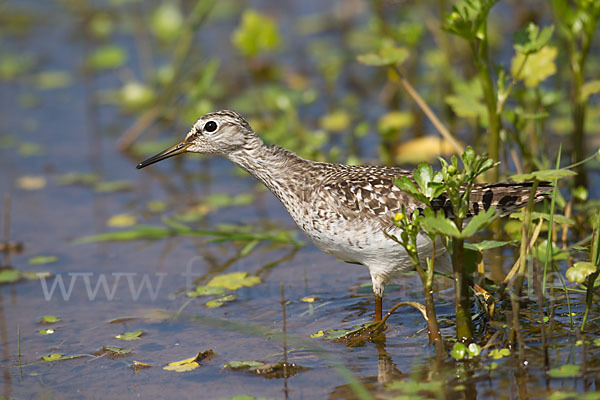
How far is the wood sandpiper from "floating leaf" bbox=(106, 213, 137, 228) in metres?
2.31

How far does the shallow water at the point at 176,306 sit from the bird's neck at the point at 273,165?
944mm

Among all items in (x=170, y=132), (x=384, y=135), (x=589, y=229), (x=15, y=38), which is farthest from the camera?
(x=15, y=38)

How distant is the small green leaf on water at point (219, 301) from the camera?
6.67 m

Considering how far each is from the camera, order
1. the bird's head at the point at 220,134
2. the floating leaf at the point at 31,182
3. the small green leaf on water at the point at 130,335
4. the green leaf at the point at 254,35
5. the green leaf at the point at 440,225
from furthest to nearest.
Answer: the floating leaf at the point at 31,182 → the green leaf at the point at 254,35 → the bird's head at the point at 220,134 → the small green leaf on water at the point at 130,335 → the green leaf at the point at 440,225

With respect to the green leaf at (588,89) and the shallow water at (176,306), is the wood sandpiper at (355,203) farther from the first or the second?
the green leaf at (588,89)

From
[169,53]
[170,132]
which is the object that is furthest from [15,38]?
[170,132]

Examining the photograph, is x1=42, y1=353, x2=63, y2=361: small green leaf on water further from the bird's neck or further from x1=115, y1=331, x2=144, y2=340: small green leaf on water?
the bird's neck

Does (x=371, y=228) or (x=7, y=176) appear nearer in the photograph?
(x=371, y=228)

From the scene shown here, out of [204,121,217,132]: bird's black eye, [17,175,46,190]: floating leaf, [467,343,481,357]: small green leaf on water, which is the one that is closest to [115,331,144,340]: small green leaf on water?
[204,121,217,132]: bird's black eye

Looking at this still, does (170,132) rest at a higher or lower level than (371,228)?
higher

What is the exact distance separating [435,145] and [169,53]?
5.50 metres

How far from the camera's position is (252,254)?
773 centimetres

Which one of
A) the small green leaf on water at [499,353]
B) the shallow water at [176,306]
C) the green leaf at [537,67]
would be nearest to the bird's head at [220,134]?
the shallow water at [176,306]

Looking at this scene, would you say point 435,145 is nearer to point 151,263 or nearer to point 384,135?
point 384,135
